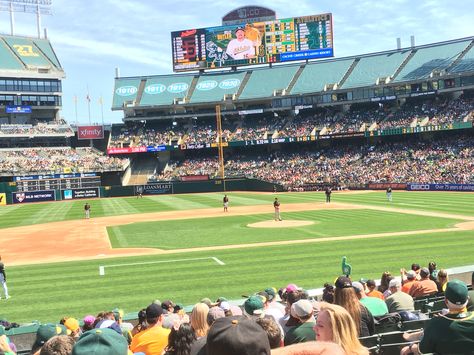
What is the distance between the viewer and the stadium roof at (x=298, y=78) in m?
78.7

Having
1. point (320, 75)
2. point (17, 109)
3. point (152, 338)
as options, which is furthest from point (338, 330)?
point (17, 109)

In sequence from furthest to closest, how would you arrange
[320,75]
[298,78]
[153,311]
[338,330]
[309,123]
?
[298,78], [320,75], [309,123], [153,311], [338,330]

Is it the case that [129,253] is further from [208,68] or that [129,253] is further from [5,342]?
[208,68]

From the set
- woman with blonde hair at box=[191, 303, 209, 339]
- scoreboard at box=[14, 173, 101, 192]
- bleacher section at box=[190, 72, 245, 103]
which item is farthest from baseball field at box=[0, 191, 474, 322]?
bleacher section at box=[190, 72, 245, 103]

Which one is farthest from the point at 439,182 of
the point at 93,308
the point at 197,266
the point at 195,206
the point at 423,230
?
the point at 93,308

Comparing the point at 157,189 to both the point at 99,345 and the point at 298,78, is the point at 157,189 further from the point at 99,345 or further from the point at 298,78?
the point at 99,345

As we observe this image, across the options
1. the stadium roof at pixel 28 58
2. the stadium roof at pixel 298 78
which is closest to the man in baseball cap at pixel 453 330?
the stadium roof at pixel 298 78

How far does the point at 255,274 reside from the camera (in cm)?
1914

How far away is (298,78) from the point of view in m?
92.1

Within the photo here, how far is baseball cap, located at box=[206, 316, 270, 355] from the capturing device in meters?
2.90

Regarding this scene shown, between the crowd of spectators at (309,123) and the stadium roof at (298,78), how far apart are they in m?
4.56

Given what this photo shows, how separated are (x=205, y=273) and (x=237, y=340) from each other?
1724cm

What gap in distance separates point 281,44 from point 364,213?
5864 centimetres

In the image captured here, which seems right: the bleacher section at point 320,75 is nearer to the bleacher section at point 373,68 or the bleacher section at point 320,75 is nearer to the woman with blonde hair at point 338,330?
the bleacher section at point 373,68
